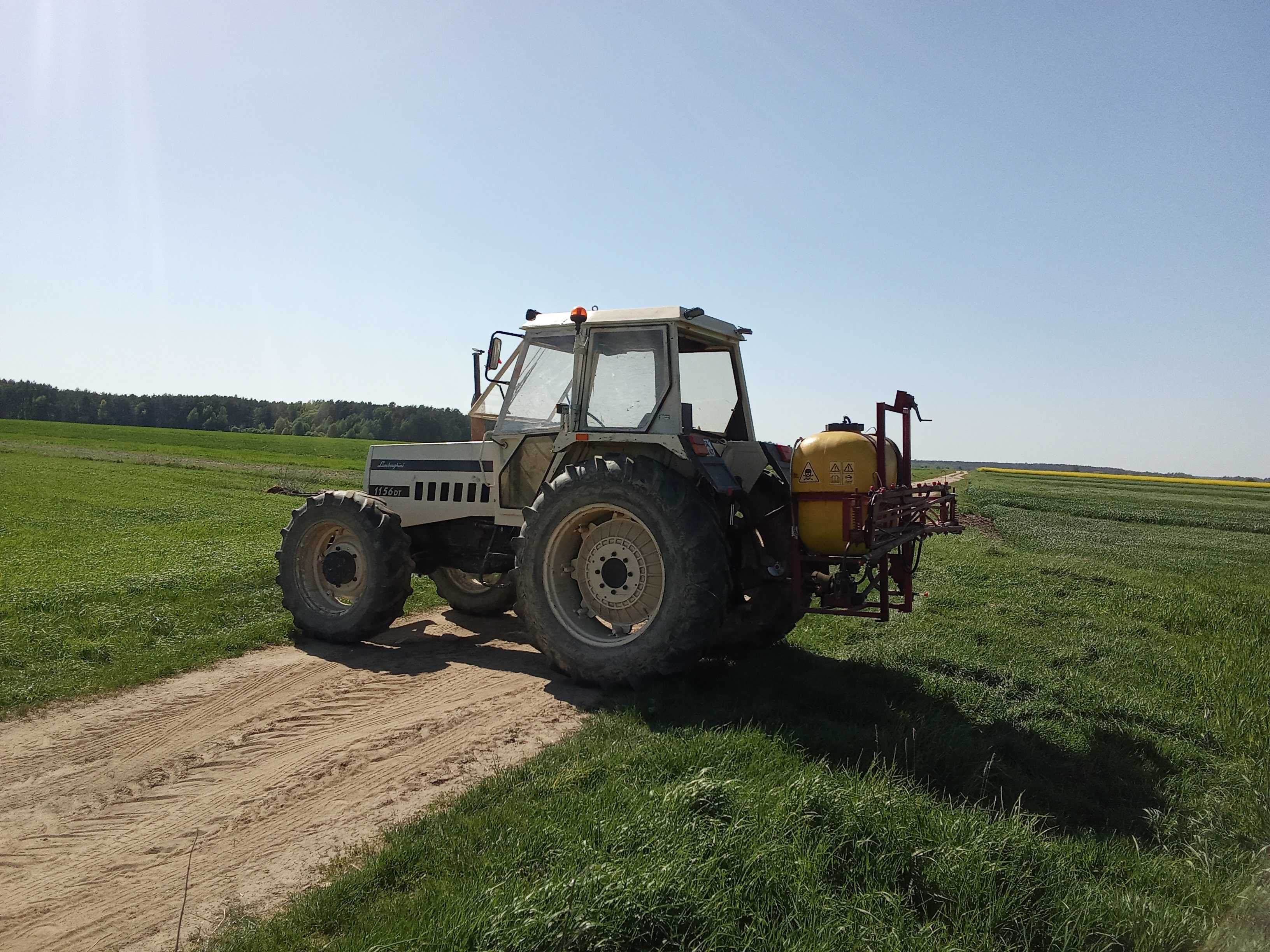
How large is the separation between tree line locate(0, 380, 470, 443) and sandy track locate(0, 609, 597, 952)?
66.7m

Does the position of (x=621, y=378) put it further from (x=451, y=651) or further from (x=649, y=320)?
(x=451, y=651)

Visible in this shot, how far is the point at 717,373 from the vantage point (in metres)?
7.42

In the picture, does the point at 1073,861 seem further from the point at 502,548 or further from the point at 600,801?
the point at 502,548

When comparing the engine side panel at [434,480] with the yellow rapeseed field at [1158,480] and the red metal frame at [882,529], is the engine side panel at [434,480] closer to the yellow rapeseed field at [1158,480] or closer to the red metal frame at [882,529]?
the red metal frame at [882,529]

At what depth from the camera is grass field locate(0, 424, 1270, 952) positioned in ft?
9.67

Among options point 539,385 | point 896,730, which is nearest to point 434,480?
point 539,385

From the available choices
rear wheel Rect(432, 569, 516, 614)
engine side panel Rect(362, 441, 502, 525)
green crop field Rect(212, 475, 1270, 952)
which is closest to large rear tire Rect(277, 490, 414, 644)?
engine side panel Rect(362, 441, 502, 525)

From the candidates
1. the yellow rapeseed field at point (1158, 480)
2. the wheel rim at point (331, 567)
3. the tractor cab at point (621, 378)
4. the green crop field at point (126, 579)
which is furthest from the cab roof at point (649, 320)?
the yellow rapeseed field at point (1158, 480)

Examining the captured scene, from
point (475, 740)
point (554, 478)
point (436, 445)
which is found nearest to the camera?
point (475, 740)

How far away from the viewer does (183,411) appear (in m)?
77.4

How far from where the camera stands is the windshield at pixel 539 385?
7.34 meters

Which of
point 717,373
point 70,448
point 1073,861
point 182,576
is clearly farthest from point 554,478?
point 70,448

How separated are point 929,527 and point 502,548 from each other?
3960 mm

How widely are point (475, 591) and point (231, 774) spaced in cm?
441
